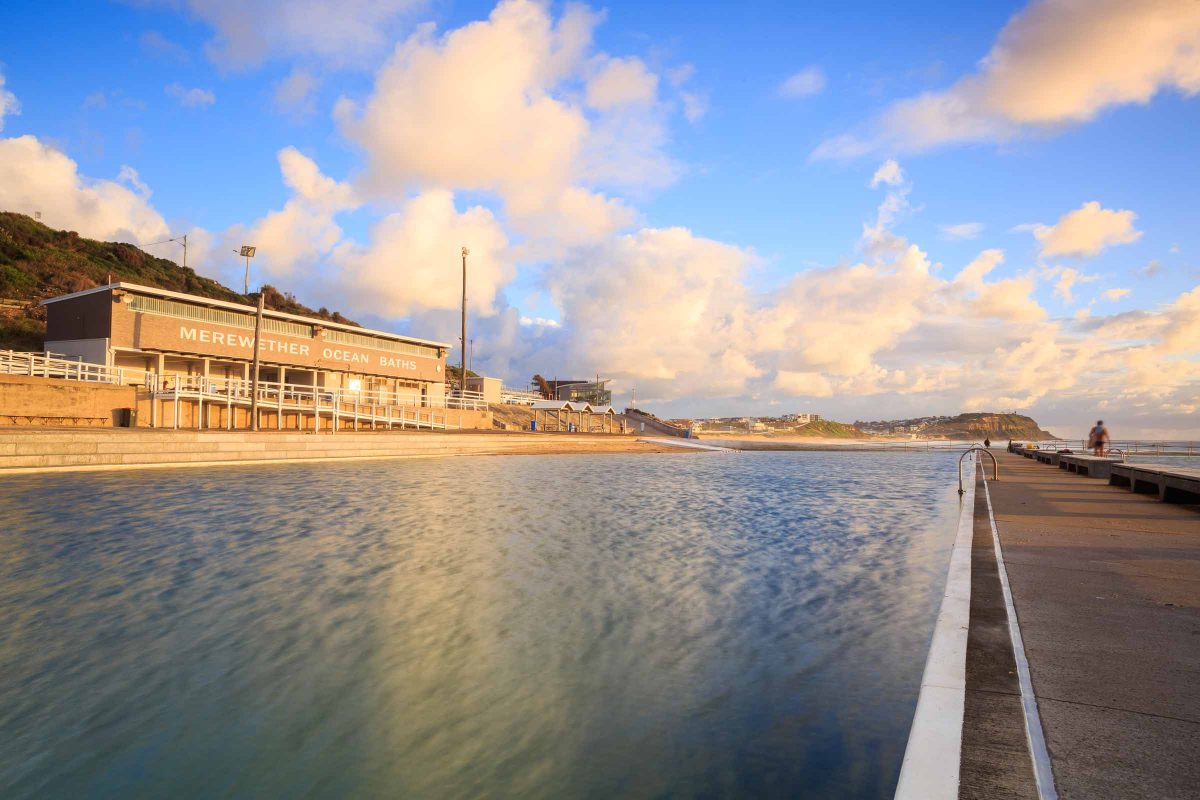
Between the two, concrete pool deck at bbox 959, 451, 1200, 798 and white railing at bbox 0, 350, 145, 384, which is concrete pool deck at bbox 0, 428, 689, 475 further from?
concrete pool deck at bbox 959, 451, 1200, 798

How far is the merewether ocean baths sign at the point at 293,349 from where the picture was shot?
3762cm

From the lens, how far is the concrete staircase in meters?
17.9

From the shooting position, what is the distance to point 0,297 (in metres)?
50.9

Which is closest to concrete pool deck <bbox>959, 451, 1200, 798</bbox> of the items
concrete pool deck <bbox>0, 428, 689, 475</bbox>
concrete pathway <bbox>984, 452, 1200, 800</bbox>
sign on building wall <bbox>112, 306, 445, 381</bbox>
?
concrete pathway <bbox>984, 452, 1200, 800</bbox>

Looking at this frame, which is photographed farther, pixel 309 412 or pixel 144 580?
pixel 309 412

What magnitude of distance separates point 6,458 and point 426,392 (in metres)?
36.1

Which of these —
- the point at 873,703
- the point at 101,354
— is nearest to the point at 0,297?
the point at 101,354

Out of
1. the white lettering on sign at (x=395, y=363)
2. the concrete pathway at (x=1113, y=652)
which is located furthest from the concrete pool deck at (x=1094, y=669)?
the white lettering on sign at (x=395, y=363)

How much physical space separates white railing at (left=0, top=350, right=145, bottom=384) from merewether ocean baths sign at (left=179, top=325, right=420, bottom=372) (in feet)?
14.6

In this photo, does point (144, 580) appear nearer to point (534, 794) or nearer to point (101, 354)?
point (534, 794)

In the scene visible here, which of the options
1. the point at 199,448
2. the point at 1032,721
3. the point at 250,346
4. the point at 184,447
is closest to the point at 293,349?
the point at 250,346

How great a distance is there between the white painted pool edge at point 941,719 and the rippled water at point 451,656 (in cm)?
51

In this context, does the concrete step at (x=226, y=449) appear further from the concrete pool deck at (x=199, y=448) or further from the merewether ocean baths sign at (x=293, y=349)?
the merewether ocean baths sign at (x=293, y=349)

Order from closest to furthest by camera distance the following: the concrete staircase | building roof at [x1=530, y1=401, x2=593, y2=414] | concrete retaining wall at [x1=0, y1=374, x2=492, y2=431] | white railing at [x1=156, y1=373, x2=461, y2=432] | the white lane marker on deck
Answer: the white lane marker on deck
the concrete staircase
concrete retaining wall at [x1=0, y1=374, x2=492, y2=431]
white railing at [x1=156, y1=373, x2=461, y2=432]
building roof at [x1=530, y1=401, x2=593, y2=414]
